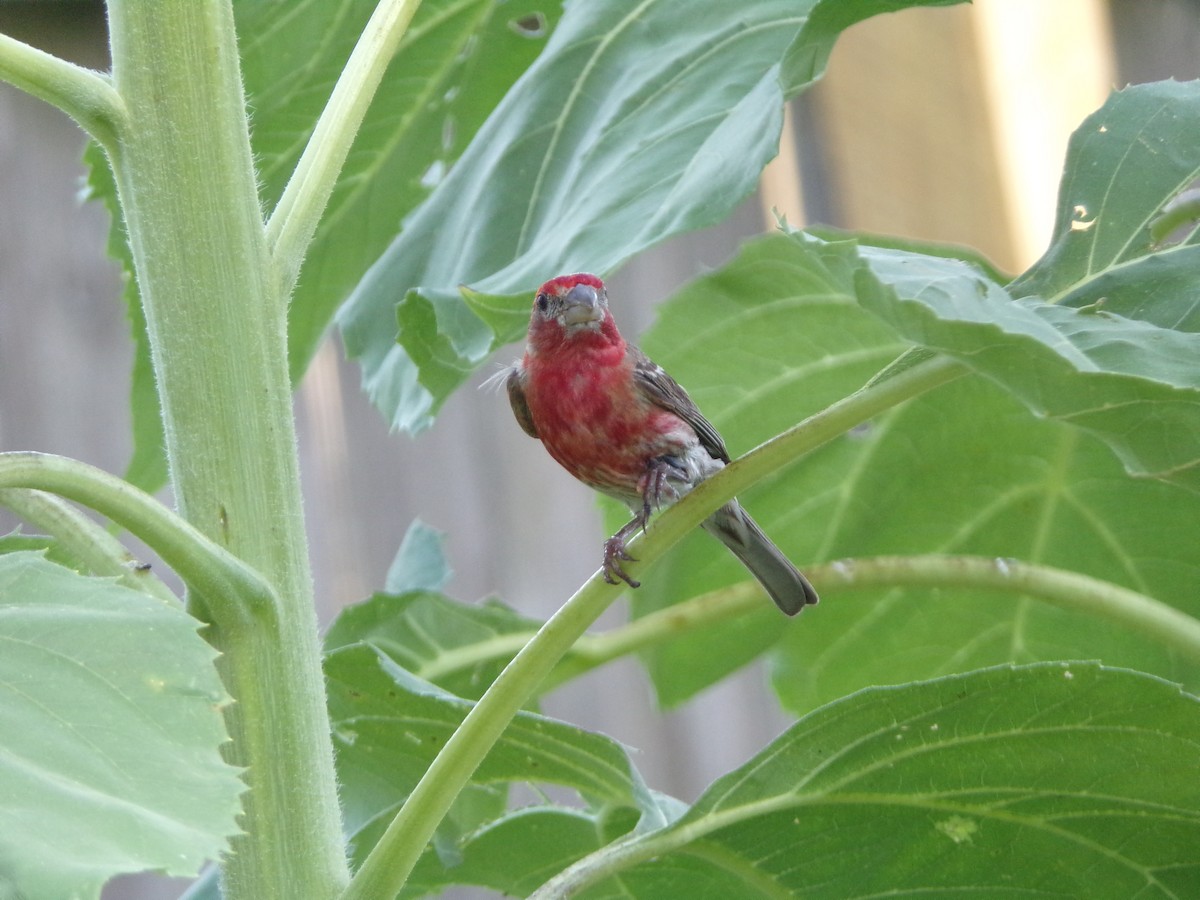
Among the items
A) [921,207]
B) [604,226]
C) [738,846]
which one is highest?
[921,207]

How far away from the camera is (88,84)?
159 cm

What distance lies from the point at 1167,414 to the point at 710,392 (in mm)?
1483

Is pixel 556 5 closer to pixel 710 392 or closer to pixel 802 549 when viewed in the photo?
pixel 710 392

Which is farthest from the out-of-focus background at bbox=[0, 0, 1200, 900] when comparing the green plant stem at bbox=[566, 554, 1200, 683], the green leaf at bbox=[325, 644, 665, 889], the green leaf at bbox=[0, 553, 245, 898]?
the green leaf at bbox=[0, 553, 245, 898]

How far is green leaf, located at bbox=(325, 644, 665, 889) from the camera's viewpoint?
1929 millimetres

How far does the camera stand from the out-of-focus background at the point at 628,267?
4.39 m

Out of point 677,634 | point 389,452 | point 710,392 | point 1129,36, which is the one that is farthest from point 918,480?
point 1129,36

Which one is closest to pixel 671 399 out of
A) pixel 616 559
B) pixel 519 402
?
pixel 519 402

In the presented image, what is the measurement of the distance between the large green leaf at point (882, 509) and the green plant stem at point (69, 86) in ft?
3.85

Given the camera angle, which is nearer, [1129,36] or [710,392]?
[710,392]

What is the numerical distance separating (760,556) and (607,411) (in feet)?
1.83

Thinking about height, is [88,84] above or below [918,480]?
above

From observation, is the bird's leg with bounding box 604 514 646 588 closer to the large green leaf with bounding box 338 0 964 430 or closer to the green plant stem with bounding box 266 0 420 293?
the large green leaf with bounding box 338 0 964 430

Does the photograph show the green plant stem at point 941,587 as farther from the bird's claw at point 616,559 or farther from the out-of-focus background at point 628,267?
the out-of-focus background at point 628,267
